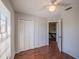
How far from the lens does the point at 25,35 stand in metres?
7.22

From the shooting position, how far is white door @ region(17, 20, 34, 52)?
6871 mm

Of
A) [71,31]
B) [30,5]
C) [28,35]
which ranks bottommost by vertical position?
[28,35]

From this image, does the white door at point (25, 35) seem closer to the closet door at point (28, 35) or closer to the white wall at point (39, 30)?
the closet door at point (28, 35)

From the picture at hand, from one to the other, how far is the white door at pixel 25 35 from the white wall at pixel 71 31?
2277 mm

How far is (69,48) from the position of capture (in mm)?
5977

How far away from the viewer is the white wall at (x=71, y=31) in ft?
17.2

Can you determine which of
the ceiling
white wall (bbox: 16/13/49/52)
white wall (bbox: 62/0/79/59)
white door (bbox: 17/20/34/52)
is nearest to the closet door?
white door (bbox: 17/20/34/52)

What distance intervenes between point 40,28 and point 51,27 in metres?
5.88

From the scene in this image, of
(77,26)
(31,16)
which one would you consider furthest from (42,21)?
(77,26)

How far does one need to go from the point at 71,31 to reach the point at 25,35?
2.95 metres

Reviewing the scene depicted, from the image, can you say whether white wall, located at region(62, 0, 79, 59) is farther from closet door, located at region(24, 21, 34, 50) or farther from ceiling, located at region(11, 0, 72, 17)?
closet door, located at region(24, 21, 34, 50)

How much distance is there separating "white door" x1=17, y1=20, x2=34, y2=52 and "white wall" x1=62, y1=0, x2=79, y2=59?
228 cm

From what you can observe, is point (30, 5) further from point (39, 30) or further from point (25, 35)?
point (39, 30)

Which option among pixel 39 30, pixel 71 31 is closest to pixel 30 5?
pixel 71 31
